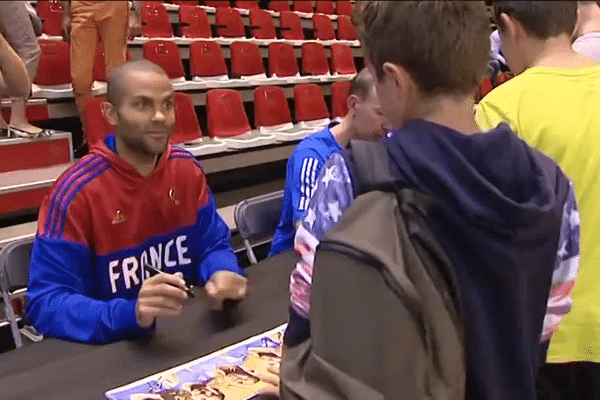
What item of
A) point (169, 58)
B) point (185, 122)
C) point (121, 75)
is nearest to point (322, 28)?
point (169, 58)

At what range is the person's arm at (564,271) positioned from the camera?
0.85 meters

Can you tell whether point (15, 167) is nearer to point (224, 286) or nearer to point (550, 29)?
point (224, 286)

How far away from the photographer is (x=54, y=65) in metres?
3.82

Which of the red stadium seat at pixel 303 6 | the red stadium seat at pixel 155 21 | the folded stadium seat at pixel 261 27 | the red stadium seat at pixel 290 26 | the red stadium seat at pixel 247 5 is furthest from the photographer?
the red stadium seat at pixel 303 6

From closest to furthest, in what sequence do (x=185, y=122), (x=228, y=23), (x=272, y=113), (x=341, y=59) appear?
(x=185, y=122)
(x=272, y=113)
(x=228, y=23)
(x=341, y=59)

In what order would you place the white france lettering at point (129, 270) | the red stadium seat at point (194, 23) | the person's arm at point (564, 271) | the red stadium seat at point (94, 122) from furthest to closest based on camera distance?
the red stadium seat at point (194, 23) < the red stadium seat at point (94, 122) < the white france lettering at point (129, 270) < the person's arm at point (564, 271)

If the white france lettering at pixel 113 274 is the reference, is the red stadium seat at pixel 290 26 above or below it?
Result: above

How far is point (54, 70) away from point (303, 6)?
4.02 metres

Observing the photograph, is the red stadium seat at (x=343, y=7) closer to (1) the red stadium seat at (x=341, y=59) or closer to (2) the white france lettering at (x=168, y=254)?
(1) the red stadium seat at (x=341, y=59)

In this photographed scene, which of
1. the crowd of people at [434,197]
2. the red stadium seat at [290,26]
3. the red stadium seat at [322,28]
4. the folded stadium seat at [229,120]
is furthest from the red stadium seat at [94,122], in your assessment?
the red stadium seat at [322,28]

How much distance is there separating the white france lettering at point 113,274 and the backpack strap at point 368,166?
1032 mm

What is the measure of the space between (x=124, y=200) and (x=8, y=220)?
171 centimetres

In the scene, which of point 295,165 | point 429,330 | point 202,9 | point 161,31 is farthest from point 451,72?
point 202,9

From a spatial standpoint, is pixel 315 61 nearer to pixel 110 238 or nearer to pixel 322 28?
pixel 322 28
